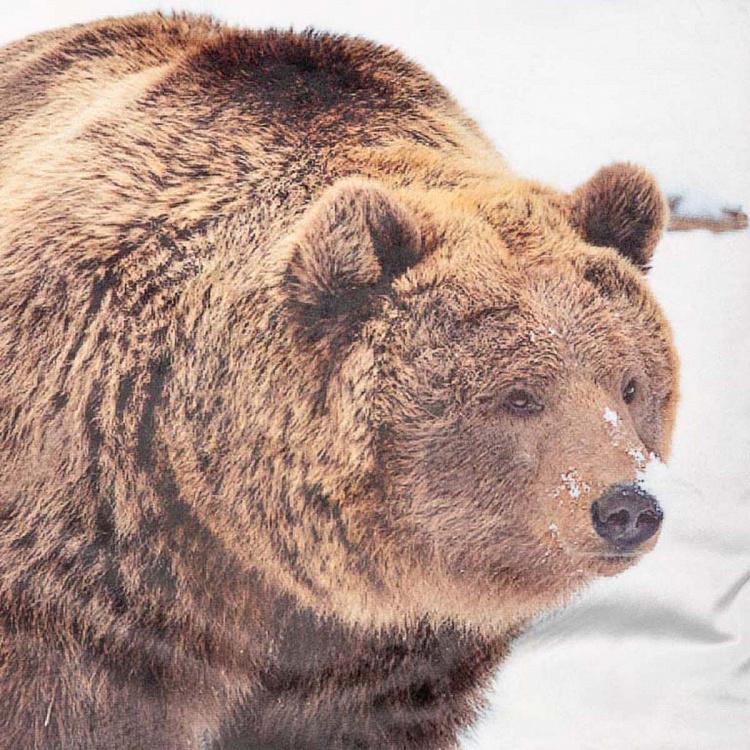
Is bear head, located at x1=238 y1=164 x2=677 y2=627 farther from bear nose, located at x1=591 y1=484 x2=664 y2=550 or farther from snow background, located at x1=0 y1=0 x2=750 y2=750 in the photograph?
snow background, located at x1=0 y1=0 x2=750 y2=750

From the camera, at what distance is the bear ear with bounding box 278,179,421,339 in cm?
159

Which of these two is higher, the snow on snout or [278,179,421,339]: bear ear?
[278,179,421,339]: bear ear

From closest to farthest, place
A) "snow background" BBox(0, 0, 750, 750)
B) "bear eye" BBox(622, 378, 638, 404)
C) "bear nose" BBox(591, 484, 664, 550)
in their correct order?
1. "bear nose" BBox(591, 484, 664, 550)
2. "bear eye" BBox(622, 378, 638, 404)
3. "snow background" BBox(0, 0, 750, 750)

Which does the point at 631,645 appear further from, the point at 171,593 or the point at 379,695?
the point at 171,593

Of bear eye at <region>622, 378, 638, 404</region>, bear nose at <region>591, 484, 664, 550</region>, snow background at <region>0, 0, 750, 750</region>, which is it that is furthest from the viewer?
snow background at <region>0, 0, 750, 750</region>

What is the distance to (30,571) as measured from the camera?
1756mm

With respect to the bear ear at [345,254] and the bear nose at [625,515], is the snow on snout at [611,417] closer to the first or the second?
the bear nose at [625,515]

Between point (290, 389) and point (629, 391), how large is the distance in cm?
53

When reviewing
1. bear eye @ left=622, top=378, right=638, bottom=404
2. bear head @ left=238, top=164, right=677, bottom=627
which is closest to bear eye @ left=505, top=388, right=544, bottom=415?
bear head @ left=238, top=164, right=677, bottom=627

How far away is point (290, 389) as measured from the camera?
170 cm

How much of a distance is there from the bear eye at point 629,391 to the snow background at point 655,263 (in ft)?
0.46

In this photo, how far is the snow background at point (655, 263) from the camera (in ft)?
6.04

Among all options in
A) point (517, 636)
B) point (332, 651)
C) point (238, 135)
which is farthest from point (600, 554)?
point (238, 135)

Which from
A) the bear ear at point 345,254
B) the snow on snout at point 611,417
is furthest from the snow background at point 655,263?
the bear ear at point 345,254
